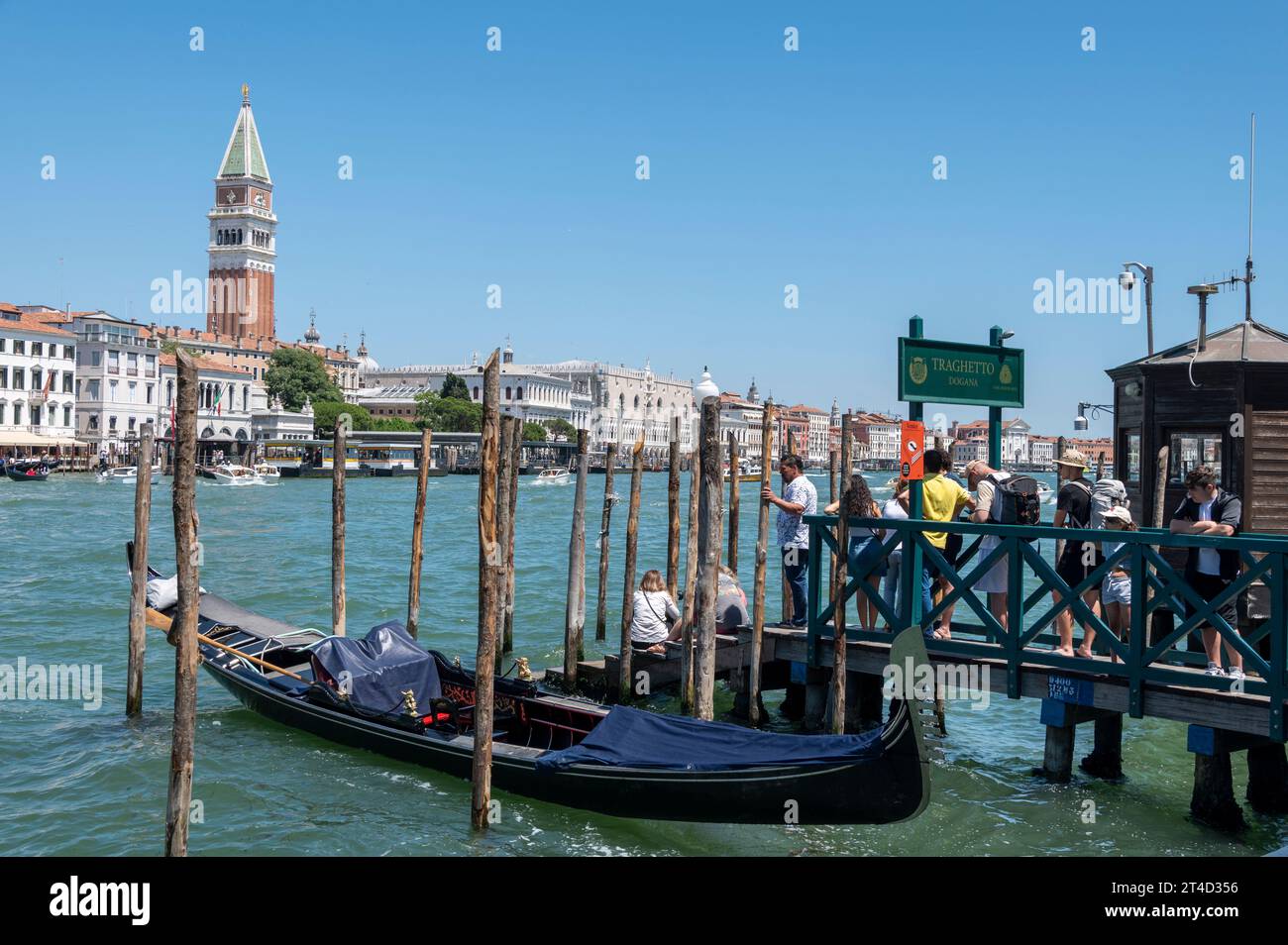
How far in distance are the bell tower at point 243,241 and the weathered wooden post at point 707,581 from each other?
376 feet

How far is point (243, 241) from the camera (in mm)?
121125

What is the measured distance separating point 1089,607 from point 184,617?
514 cm

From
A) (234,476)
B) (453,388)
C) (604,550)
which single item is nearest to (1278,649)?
(604,550)

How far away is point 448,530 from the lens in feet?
117

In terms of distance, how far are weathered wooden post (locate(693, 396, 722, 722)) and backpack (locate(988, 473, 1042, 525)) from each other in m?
1.91

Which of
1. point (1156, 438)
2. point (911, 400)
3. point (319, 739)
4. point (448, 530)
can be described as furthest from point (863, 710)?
point (448, 530)

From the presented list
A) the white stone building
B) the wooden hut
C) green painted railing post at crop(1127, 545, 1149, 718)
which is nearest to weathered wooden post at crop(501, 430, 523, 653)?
the wooden hut

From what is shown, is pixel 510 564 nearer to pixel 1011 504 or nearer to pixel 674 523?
pixel 674 523

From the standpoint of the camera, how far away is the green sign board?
7.38 meters

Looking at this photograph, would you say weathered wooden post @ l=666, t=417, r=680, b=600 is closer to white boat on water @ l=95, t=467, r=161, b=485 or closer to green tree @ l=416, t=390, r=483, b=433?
white boat on water @ l=95, t=467, r=161, b=485

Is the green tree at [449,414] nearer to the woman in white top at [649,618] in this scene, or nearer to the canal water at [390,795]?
the canal water at [390,795]

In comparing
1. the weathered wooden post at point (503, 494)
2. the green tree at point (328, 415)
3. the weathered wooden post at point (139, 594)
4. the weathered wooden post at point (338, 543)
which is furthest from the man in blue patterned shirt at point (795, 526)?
the green tree at point (328, 415)
